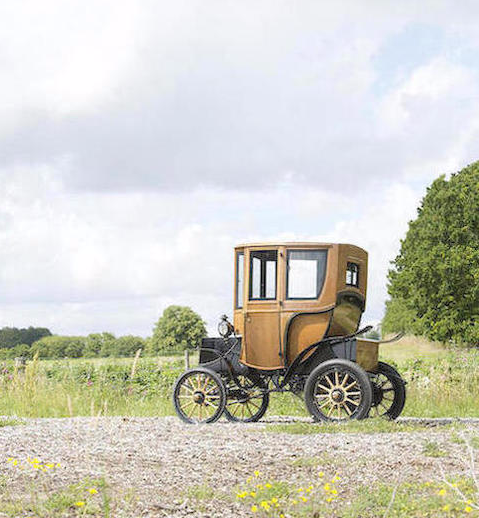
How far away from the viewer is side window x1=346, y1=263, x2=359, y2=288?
10195 millimetres

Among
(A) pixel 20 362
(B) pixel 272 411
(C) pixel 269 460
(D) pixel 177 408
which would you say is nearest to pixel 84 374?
(A) pixel 20 362

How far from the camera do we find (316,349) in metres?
9.84

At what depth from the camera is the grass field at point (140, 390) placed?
12172 millimetres

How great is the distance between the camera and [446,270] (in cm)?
3350

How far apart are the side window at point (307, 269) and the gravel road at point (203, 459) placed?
2008 mm

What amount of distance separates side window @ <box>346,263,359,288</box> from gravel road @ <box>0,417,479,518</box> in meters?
2.42

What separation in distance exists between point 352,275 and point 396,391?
1632mm

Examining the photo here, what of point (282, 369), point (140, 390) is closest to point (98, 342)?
point (140, 390)

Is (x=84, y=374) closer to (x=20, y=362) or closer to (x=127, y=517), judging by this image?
(x=20, y=362)

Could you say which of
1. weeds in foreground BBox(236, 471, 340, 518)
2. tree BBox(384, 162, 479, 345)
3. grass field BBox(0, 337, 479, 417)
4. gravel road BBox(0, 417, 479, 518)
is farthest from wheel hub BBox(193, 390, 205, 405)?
tree BBox(384, 162, 479, 345)

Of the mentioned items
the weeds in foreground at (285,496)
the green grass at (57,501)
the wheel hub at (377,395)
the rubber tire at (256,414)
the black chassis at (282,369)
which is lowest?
the green grass at (57,501)

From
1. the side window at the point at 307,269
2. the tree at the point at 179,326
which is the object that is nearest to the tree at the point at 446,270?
the tree at the point at 179,326

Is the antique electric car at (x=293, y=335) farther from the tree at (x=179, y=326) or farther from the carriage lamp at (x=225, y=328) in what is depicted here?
the tree at (x=179, y=326)

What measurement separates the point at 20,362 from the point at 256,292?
8239mm
